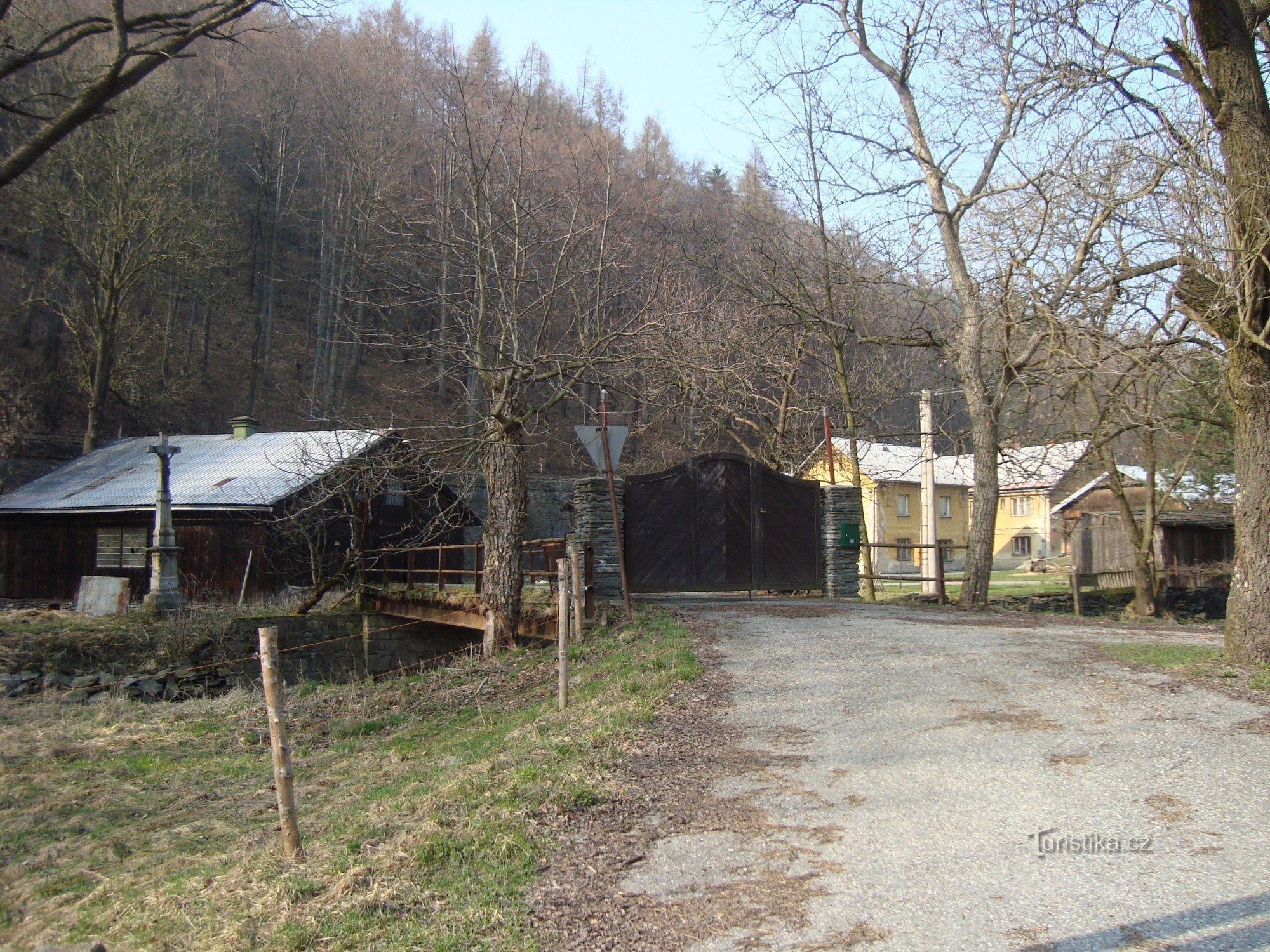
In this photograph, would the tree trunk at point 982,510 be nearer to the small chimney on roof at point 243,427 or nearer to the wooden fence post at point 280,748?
the wooden fence post at point 280,748

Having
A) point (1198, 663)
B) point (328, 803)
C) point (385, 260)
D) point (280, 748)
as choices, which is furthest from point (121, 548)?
point (1198, 663)

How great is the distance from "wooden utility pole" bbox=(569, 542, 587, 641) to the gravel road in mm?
3206

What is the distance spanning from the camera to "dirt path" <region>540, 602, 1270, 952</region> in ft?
13.6

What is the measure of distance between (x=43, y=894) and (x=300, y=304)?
42.5 meters

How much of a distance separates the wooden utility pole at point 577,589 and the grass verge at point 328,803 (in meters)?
0.31

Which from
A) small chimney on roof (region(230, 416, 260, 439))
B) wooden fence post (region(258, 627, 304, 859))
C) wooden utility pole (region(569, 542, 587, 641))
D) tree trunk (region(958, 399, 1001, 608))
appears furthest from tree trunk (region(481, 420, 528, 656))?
small chimney on roof (region(230, 416, 260, 439))

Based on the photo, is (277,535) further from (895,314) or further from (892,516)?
(892,516)

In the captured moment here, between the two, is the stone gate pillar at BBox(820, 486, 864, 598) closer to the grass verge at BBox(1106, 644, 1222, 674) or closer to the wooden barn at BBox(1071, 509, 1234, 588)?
the grass verge at BBox(1106, 644, 1222, 674)

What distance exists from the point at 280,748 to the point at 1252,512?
9009 millimetres

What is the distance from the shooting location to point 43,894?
654 centimetres

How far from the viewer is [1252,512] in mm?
9312

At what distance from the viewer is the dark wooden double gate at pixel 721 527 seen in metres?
17.8

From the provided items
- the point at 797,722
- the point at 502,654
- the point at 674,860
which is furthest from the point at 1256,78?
the point at 502,654

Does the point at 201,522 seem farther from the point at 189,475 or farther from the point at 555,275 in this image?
the point at 555,275
